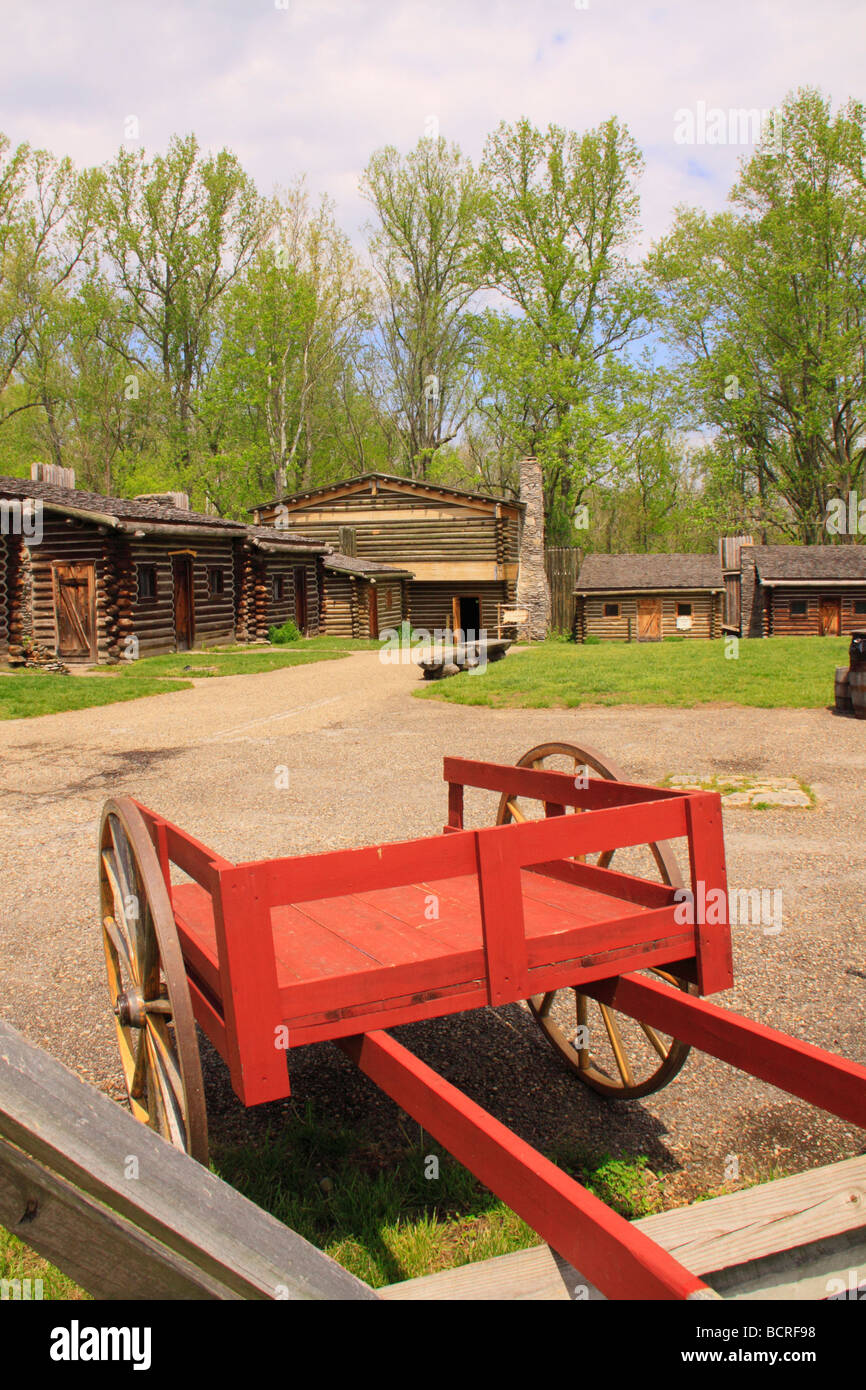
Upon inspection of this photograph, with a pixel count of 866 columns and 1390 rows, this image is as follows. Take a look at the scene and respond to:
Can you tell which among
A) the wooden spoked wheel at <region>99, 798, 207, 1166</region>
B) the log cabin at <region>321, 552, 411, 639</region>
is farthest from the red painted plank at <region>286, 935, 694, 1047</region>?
the log cabin at <region>321, 552, 411, 639</region>

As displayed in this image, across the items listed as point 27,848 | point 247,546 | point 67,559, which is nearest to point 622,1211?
point 27,848

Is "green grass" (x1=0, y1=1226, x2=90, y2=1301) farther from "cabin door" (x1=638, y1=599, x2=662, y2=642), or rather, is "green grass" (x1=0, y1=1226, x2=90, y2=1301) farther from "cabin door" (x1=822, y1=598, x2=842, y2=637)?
"cabin door" (x1=822, y1=598, x2=842, y2=637)

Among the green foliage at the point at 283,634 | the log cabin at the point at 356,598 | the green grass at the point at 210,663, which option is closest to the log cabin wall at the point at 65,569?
the green grass at the point at 210,663

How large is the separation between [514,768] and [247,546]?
25254mm

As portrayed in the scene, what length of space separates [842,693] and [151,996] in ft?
40.4

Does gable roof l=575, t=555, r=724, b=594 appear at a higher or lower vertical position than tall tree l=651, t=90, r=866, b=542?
lower

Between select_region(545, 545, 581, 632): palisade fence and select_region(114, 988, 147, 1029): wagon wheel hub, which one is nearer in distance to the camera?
select_region(114, 988, 147, 1029): wagon wheel hub

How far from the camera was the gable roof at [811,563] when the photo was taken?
37.0m

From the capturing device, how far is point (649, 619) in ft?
129

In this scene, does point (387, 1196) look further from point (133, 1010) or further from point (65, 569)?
point (65, 569)

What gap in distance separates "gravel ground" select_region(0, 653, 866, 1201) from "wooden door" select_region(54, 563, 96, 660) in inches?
288

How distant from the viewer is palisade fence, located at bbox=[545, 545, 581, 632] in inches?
1400

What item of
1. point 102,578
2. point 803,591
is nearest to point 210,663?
point 102,578

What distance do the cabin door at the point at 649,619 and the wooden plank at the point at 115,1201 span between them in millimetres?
38914
